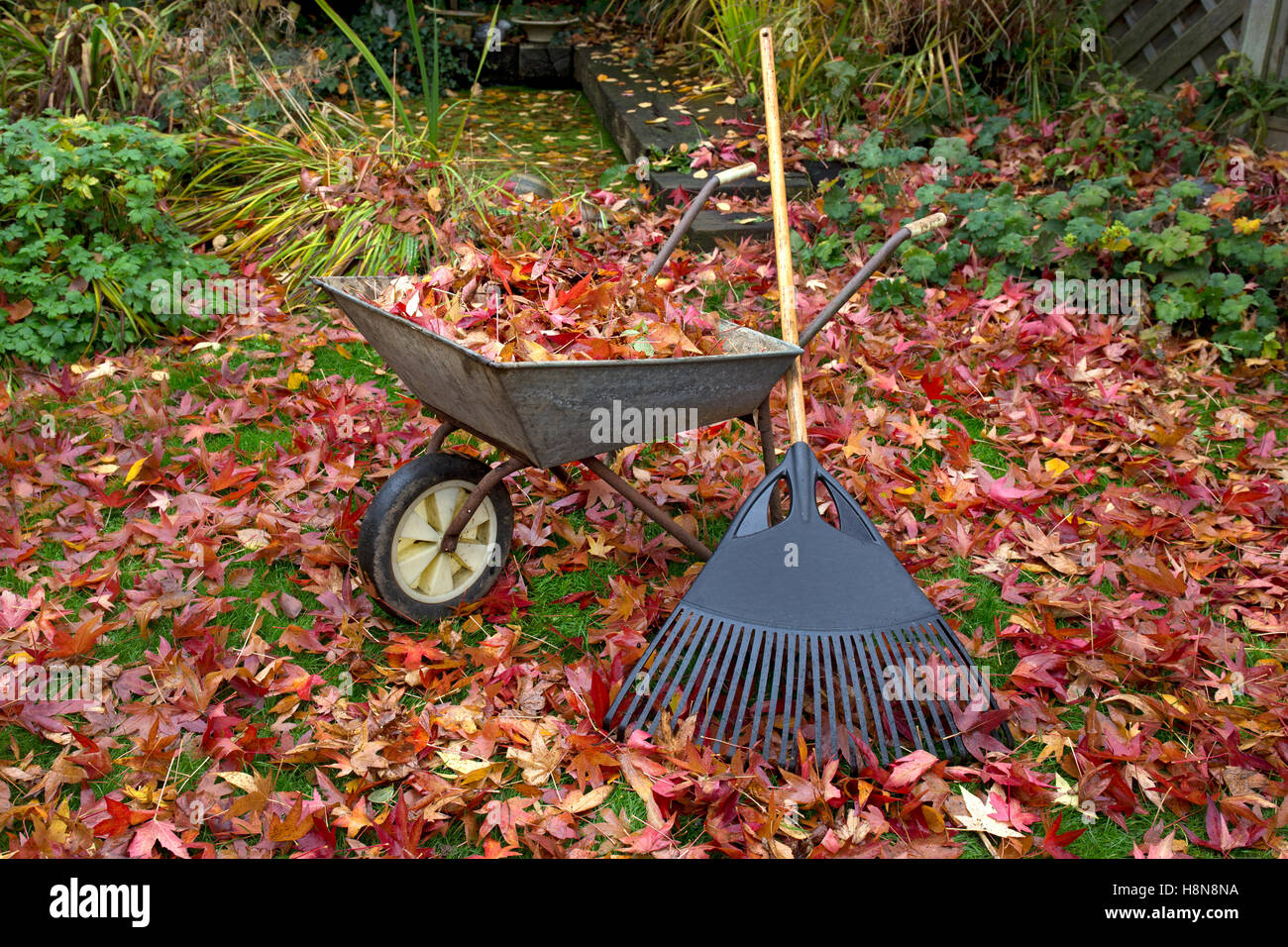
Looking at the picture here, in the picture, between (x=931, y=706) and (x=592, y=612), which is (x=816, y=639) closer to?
(x=931, y=706)

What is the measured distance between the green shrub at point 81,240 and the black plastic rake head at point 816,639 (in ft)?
8.26

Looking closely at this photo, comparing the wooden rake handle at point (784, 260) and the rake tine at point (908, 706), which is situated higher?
the wooden rake handle at point (784, 260)

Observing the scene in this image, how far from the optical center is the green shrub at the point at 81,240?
130 inches

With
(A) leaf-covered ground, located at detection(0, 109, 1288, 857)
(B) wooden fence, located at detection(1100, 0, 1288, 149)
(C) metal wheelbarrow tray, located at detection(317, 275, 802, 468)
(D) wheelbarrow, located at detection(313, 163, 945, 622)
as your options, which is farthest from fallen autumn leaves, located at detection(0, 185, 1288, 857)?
(B) wooden fence, located at detection(1100, 0, 1288, 149)

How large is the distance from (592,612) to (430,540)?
427 mm

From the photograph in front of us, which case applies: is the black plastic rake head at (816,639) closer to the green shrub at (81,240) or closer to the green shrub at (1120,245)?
the green shrub at (1120,245)

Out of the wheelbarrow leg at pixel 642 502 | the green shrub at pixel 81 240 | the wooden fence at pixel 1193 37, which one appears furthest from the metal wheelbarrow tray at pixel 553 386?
the wooden fence at pixel 1193 37

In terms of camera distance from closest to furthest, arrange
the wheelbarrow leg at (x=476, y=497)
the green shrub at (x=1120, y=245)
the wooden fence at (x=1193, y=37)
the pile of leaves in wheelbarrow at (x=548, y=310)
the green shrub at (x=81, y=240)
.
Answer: the pile of leaves in wheelbarrow at (x=548, y=310) < the wheelbarrow leg at (x=476, y=497) < the green shrub at (x=81, y=240) < the green shrub at (x=1120, y=245) < the wooden fence at (x=1193, y=37)

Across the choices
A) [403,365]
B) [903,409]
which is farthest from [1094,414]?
[403,365]

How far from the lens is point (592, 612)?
95.1 inches

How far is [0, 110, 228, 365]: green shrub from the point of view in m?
3.31

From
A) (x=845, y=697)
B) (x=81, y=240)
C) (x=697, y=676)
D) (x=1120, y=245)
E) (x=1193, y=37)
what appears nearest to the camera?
(x=845, y=697)

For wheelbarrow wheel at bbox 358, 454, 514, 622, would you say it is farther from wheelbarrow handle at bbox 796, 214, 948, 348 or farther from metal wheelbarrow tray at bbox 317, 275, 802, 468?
wheelbarrow handle at bbox 796, 214, 948, 348

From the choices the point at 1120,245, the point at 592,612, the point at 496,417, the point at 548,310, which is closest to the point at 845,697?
the point at 592,612
